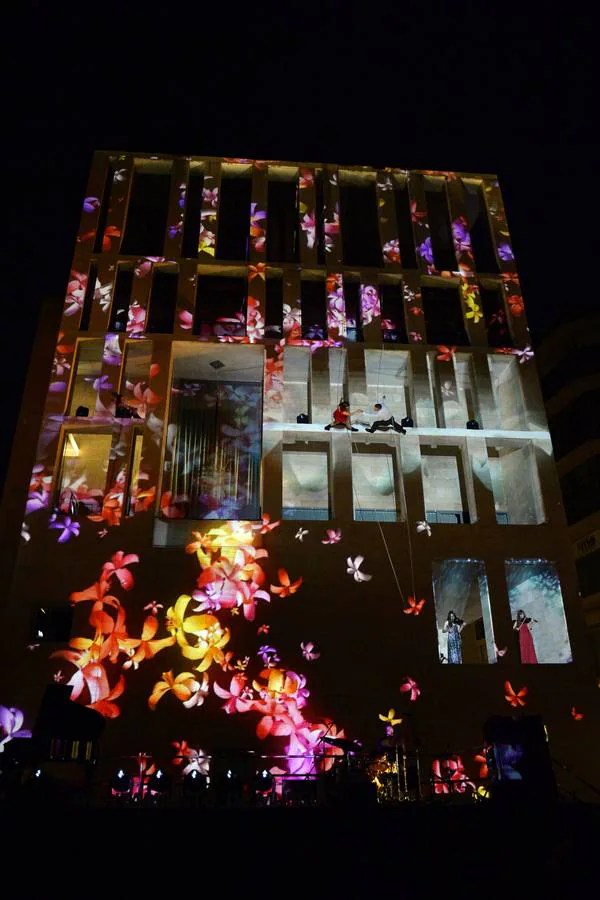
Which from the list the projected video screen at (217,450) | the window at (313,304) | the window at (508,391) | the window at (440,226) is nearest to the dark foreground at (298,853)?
the projected video screen at (217,450)

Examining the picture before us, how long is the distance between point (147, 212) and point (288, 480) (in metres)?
7.87

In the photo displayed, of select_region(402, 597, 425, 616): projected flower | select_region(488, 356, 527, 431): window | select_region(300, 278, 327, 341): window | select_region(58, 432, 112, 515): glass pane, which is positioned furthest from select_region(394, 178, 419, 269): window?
select_region(58, 432, 112, 515): glass pane

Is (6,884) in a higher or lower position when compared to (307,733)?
lower

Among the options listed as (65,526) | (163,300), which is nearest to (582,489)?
(163,300)

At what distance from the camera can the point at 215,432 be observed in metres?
16.2

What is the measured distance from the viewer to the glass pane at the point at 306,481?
16719 mm

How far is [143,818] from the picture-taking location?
7.14 meters

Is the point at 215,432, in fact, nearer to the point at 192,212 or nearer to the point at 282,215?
the point at 192,212

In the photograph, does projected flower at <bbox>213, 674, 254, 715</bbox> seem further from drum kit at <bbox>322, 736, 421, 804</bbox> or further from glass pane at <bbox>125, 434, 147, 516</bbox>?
glass pane at <bbox>125, 434, 147, 516</bbox>

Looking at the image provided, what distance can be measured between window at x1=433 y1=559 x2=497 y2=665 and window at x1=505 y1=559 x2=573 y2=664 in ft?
2.05

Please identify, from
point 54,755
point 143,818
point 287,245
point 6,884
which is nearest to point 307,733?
point 54,755

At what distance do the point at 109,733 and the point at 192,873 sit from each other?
564cm

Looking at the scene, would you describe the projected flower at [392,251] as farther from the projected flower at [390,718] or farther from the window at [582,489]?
the projected flower at [390,718]

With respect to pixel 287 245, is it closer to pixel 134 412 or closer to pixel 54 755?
→ pixel 134 412
